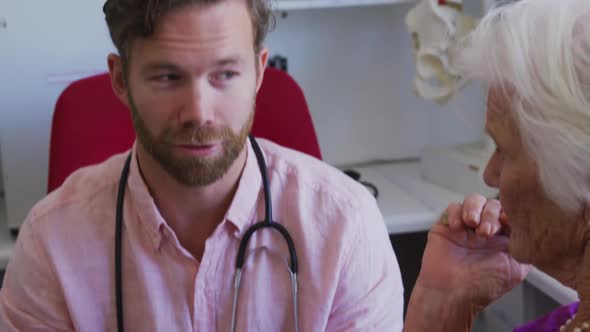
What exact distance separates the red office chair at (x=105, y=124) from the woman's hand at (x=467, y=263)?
0.43 meters

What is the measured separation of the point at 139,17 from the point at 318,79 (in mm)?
1114

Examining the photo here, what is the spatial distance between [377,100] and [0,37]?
3.51 feet

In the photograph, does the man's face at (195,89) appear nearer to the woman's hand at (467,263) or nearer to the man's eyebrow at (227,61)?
the man's eyebrow at (227,61)

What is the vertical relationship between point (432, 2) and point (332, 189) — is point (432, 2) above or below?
above

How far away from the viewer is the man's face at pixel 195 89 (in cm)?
119

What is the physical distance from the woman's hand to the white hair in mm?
306

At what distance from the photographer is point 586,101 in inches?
31.7

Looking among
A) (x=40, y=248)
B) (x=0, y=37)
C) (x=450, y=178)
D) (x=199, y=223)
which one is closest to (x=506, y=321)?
(x=450, y=178)

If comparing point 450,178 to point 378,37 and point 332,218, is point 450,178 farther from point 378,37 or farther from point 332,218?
point 332,218

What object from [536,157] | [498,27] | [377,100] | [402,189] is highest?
[498,27]

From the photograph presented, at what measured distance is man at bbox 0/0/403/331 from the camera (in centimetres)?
123

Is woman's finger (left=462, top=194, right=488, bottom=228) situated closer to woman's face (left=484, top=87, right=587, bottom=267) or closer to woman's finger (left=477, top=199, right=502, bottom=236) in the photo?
woman's finger (left=477, top=199, right=502, bottom=236)

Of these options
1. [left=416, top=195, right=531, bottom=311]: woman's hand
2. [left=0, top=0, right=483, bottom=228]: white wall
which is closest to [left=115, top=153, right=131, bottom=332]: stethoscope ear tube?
[left=416, top=195, right=531, bottom=311]: woman's hand

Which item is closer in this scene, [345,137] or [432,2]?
[432,2]
